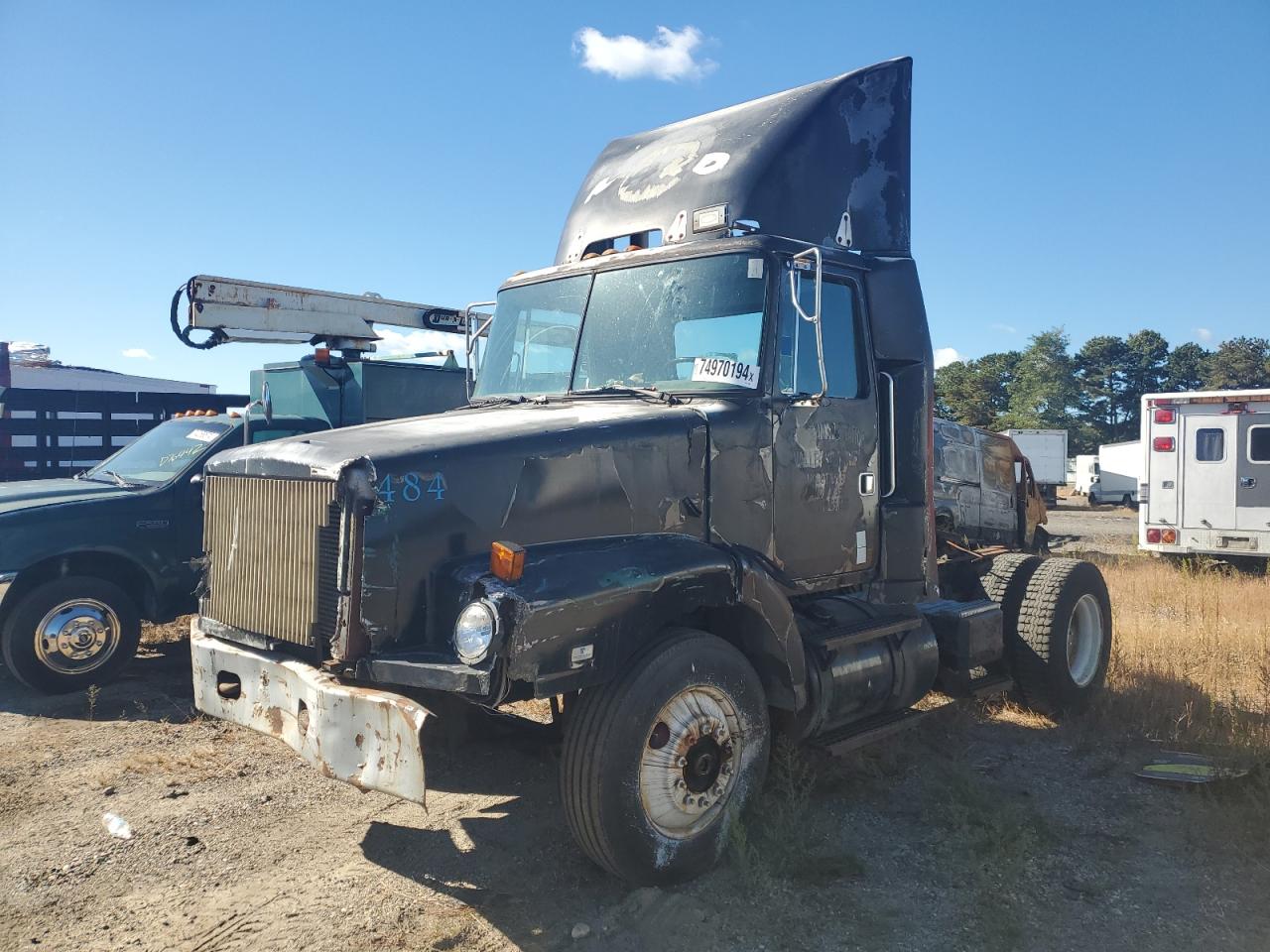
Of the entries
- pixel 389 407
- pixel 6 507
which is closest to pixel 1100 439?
pixel 389 407

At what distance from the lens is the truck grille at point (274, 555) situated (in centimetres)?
374

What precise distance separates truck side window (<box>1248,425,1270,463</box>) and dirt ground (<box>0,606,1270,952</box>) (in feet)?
29.6

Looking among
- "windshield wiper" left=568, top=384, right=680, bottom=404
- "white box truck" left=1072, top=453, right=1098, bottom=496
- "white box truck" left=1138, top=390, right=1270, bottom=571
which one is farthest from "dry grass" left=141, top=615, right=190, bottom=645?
"white box truck" left=1072, top=453, right=1098, bottom=496

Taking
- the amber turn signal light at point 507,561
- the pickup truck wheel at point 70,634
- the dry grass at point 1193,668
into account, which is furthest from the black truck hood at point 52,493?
the dry grass at point 1193,668

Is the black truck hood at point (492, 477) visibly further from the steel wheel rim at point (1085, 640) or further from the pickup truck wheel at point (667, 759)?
the steel wheel rim at point (1085, 640)

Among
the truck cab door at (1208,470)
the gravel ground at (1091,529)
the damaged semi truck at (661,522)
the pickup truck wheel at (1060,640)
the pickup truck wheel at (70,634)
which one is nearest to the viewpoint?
the damaged semi truck at (661,522)

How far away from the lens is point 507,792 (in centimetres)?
512

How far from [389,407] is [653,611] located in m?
6.55

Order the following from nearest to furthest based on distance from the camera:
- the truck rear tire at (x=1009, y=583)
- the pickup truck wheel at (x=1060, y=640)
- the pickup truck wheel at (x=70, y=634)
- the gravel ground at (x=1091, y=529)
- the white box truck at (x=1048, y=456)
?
the pickup truck wheel at (x=1060, y=640), the truck rear tire at (x=1009, y=583), the pickup truck wheel at (x=70, y=634), the gravel ground at (x=1091, y=529), the white box truck at (x=1048, y=456)

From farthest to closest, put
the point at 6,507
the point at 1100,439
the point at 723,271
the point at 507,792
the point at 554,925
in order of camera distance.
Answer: the point at 1100,439, the point at 6,507, the point at 507,792, the point at 723,271, the point at 554,925

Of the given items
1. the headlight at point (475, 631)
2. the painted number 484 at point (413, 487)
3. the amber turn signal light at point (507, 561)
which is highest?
the painted number 484 at point (413, 487)

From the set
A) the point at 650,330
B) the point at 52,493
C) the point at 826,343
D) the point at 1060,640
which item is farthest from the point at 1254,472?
the point at 52,493

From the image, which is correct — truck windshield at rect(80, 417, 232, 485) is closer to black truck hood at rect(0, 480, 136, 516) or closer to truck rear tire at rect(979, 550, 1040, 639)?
black truck hood at rect(0, 480, 136, 516)

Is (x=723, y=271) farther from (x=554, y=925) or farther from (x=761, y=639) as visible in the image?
(x=554, y=925)
